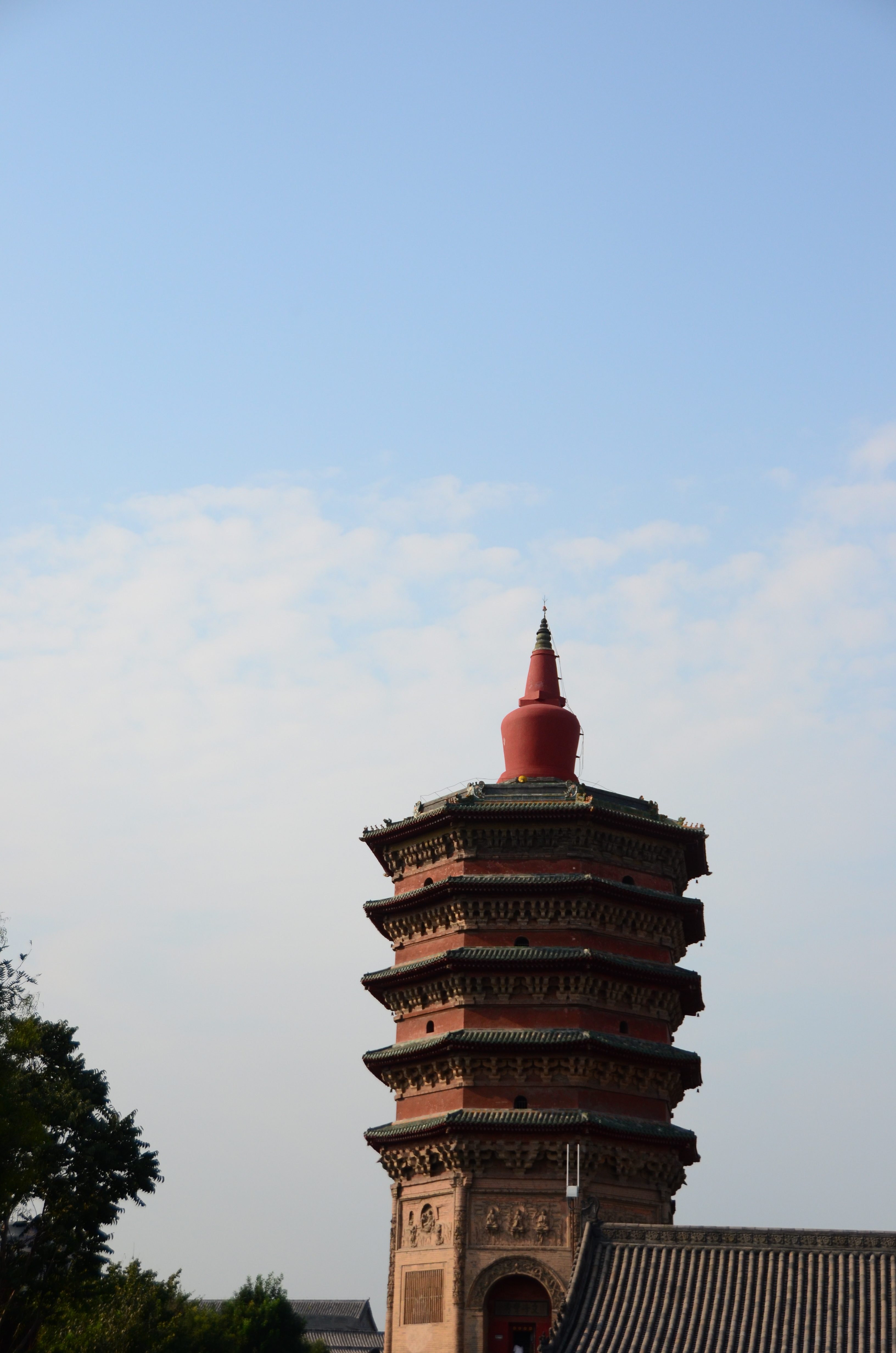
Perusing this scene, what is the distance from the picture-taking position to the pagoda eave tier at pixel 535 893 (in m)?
38.8

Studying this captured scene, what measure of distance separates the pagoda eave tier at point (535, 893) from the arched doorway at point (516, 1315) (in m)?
9.35

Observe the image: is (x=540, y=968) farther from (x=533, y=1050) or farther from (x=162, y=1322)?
(x=162, y=1322)

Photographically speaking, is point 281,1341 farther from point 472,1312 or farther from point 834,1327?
point 834,1327

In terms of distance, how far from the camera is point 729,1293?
29812 mm

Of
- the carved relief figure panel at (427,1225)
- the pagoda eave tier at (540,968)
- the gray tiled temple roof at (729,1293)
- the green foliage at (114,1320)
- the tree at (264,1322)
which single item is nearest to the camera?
the gray tiled temple roof at (729,1293)

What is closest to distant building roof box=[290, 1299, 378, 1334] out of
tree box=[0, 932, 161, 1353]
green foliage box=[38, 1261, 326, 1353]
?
green foliage box=[38, 1261, 326, 1353]

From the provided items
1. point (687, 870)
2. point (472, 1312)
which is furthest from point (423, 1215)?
point (687, 870)

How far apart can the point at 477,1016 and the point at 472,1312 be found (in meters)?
7.30

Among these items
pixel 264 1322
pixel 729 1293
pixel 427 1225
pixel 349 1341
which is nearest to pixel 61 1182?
pixel 427 1225

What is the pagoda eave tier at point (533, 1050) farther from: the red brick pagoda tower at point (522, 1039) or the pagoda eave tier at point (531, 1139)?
the pagoda eave tier at point (531, 1139)

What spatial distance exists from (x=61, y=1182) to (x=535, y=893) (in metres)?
14.8

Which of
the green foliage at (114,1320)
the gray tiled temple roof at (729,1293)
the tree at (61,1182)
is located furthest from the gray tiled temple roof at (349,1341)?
the gray tiled temple roof at (729,1293)

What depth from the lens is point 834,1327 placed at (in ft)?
93.4

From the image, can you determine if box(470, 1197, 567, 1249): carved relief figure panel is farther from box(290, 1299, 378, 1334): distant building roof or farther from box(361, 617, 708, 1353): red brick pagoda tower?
box(290, 1299, 378, 1334): distant building roof
